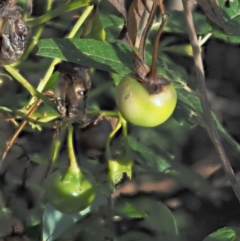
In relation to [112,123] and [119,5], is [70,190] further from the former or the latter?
[119,5]

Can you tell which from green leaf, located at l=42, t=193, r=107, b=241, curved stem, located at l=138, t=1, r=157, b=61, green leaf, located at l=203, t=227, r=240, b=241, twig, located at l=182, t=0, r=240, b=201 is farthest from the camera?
green leaf, located at l=42, t=193, r=107, b=241

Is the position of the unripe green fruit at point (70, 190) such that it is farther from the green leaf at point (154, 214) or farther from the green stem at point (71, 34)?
the green leaf at point (154, 214)

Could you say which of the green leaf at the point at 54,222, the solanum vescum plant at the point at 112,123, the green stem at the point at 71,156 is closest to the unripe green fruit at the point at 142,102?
the solanum vescum plant at the point at 112,123

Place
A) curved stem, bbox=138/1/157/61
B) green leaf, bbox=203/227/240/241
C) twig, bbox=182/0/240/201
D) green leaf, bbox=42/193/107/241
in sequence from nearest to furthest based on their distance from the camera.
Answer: curved stem, bbox=138/1/157/61
twig, bbox=182/0/240/201
green leaf, bbox=203/227/240/241
green leaf, bbox=42/193/107/241

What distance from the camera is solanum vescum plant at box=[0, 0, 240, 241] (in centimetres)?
69

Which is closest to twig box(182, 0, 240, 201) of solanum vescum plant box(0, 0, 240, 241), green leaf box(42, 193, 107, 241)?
solanum vescum plant box(0, 0, 240, 241)

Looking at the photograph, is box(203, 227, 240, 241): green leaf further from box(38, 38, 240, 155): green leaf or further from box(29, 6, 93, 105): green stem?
box(29, 6, 93, 105): green stem

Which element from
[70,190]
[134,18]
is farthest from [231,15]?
[70,190]

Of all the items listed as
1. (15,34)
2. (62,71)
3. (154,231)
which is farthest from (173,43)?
(15,34)

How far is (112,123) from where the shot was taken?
0.97 meters

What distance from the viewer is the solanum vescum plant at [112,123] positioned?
69 cm

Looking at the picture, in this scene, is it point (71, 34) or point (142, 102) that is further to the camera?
point (71, 34)

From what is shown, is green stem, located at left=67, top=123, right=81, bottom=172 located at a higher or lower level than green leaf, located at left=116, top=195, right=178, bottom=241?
higher

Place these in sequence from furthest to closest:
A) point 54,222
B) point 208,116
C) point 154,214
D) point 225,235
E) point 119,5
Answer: point 154,214, point 54,222, point 225,235, point 208,116, point 119,5
